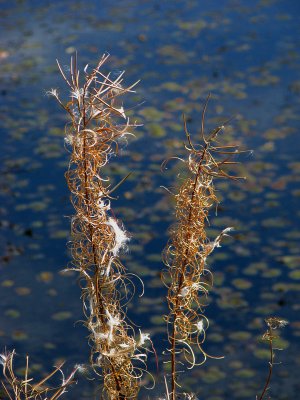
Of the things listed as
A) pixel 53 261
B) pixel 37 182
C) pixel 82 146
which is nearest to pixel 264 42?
pixel 37 182

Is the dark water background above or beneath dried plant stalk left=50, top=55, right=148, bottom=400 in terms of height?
beneath

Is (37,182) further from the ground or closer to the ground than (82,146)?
closer to the ground

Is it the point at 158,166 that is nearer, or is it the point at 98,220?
the point at 98,220

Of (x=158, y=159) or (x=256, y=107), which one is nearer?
(x=158, y=159)

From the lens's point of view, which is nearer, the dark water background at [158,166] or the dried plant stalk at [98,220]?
the dried plant stalk at [98,220]

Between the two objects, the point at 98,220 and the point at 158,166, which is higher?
the point at 98,220

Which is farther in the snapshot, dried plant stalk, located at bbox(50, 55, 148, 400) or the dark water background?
the dark water background

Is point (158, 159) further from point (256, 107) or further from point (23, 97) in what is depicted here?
point (23, 97)

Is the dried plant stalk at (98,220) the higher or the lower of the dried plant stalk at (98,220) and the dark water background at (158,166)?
the higher
